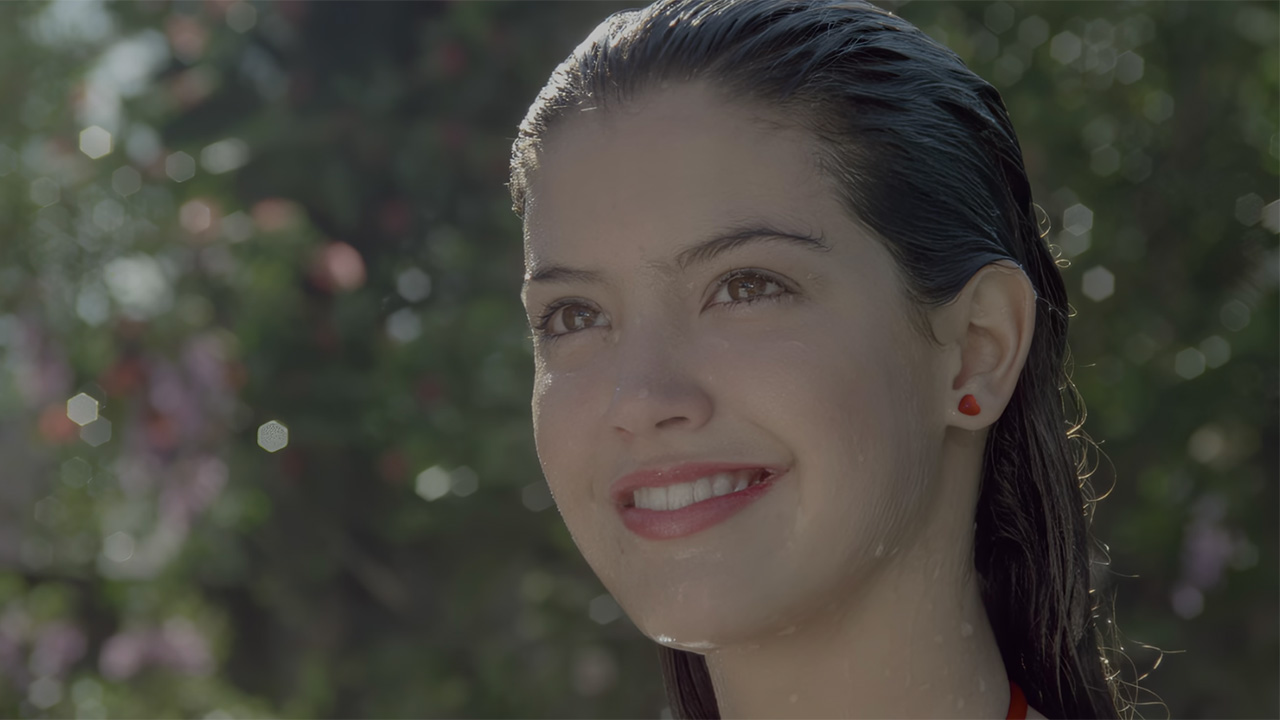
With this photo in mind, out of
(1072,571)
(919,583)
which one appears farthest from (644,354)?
(1072,571)

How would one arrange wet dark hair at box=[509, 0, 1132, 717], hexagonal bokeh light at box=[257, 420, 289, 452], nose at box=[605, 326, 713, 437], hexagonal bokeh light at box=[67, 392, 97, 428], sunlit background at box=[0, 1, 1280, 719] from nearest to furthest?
1. nose at box=[605, 326, 713, 437]
2. wet dark hair at box=[509, 0, 1132, 717]
3. sunlit background at box=[0, 1, 1280, 719]
4. hexagonal bokeh light at box=[257, 420, 289, 452]
5. hexagonal bokeh light at box=[67, 392, 97, 428]

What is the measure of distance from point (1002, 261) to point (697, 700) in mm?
791

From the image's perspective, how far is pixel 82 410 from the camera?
16.0ft

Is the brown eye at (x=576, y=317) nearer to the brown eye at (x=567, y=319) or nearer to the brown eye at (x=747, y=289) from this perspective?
the brown eye at (x=567, y=319)

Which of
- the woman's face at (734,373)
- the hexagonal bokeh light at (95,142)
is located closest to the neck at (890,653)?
the woman's face at (734,373)

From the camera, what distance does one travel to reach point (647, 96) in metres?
1.65

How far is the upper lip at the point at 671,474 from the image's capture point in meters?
1.54

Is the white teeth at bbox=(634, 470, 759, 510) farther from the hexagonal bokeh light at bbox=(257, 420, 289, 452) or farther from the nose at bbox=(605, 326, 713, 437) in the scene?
the hexagonal bokeh light at bbox=(257, 420, 289, 452)

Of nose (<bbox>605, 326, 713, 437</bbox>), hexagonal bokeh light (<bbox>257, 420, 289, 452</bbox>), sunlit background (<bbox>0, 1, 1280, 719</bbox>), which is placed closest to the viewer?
nose (<bbox>605, 326, 713, 437</bbox>)

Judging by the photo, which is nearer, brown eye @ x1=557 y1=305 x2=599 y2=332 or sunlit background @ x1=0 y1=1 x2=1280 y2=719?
brown eye @ x1=557 y1=305 x2=599 y2=332

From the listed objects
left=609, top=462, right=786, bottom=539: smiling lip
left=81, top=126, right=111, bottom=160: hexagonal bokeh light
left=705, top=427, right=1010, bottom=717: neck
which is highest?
left=81, top=126, right=111, bottom=160: hexagonal bokeh light

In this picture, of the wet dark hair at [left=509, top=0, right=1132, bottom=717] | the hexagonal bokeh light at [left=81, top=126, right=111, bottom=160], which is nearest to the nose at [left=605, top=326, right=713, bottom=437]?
the wet dark hair at [left=509, top=0, right=1132, bottom=717]

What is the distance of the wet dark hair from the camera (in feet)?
5.34

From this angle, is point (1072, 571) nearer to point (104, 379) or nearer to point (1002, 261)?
point (1002, 261)
